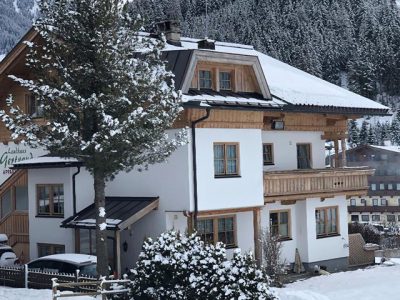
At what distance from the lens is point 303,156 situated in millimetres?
30625

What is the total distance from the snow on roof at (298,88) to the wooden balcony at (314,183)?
294 centimetres

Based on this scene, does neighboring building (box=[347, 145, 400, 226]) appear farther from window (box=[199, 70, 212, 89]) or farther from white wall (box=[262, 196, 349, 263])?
window (box=[199, 70, 212, 89])

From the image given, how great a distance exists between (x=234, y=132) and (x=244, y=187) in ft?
7.00

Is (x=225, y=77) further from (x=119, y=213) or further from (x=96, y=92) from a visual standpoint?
(x=96, y=92)

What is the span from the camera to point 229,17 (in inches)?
6619

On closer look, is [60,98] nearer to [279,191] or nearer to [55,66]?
[55,66]

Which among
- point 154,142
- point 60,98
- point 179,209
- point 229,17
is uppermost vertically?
point 229,17

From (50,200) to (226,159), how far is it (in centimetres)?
757

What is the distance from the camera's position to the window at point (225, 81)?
26.0m

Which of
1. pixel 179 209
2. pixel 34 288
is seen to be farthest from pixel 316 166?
pixel 34 288

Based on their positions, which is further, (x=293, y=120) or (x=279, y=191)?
(x=293, y=120)

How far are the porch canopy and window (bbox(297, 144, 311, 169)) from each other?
27.9 feet

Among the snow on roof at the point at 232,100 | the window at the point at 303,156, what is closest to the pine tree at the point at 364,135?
the window at the point at 303,156

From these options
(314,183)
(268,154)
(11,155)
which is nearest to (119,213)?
(268,154)
